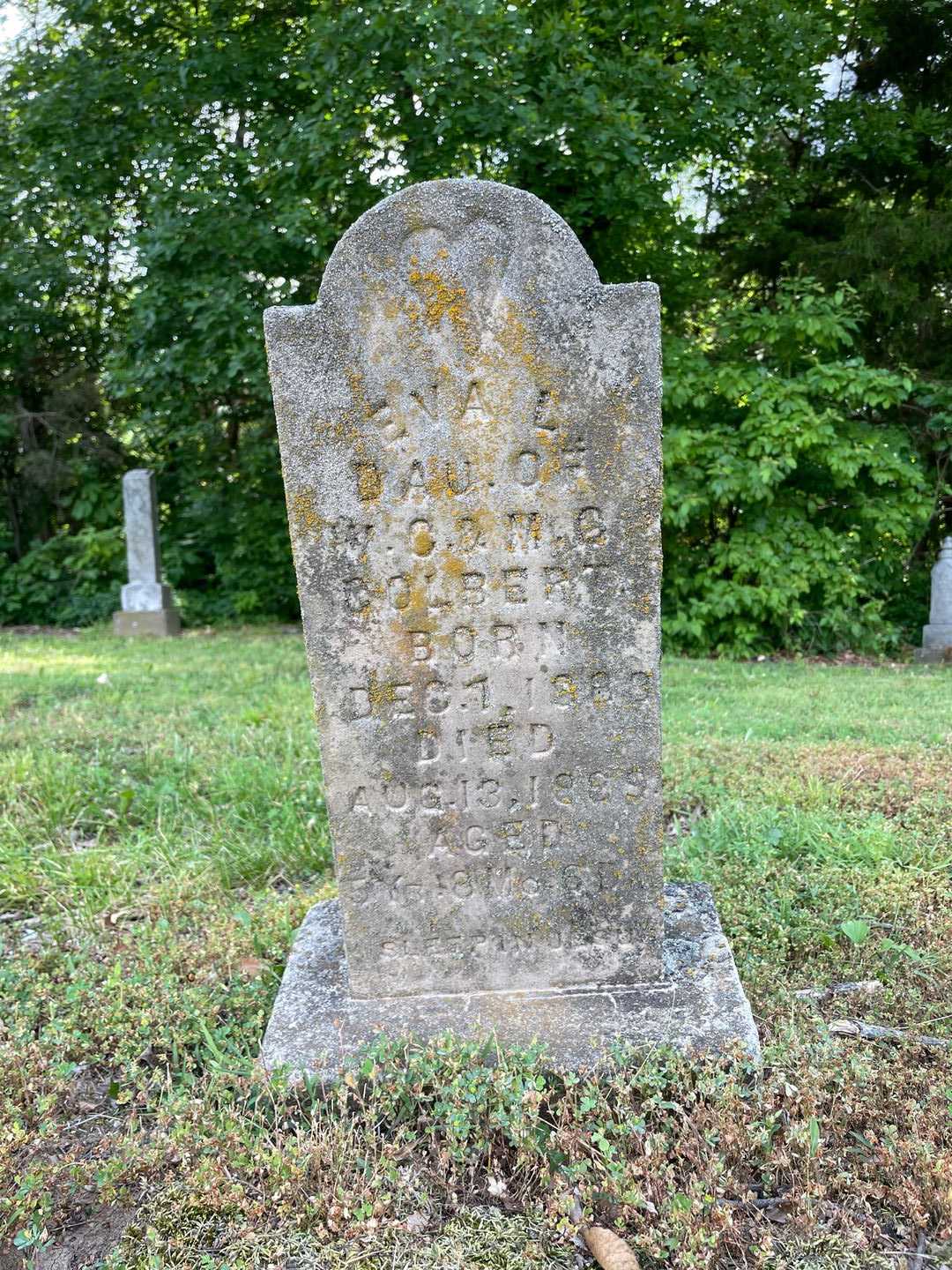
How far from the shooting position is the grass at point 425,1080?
1934 millimetres

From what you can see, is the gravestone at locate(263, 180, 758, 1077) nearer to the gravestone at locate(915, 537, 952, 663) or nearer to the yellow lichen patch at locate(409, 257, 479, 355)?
the yellow lichen patch at locate(409, 257, 479, 355)

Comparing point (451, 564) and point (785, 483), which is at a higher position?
point (785, 483)

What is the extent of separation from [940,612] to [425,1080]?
31.3 feet

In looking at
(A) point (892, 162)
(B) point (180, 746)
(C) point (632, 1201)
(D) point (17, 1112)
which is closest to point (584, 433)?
(C) point (632, 1201)

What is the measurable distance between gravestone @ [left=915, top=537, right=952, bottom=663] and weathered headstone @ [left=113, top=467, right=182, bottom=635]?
31.7 feet

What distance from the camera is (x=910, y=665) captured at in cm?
946

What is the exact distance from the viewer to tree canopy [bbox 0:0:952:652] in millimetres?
8445

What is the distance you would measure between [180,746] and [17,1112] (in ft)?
9.68

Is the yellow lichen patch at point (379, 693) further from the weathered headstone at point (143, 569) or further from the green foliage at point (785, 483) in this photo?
the weathered headstone at point (143, 569)

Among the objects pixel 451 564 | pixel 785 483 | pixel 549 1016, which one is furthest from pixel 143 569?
pixel 549 1016

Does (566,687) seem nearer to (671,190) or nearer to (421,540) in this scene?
(421,540)

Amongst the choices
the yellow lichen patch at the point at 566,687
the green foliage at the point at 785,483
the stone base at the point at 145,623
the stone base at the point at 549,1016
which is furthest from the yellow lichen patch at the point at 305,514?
the stone base at the point at 145,623

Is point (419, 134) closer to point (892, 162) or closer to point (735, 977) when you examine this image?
point (892, 162)

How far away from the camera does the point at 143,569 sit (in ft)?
44.2
